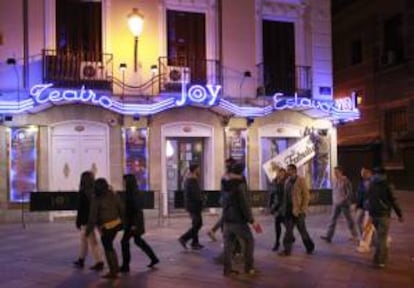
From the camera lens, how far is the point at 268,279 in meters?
10.7

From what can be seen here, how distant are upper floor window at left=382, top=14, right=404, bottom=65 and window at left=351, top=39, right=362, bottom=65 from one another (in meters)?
2.45

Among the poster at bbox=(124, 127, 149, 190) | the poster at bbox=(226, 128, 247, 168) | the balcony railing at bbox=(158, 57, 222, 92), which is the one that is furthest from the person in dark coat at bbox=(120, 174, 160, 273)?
the poster at bbox=(226, 128, 247, 168)

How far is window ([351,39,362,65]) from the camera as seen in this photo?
122ft

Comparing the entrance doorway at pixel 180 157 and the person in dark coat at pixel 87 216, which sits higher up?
the entrance doorway at pixel 180 157

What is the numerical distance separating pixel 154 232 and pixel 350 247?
5.09 metres

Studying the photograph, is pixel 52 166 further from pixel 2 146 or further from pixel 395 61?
pixel 395 61

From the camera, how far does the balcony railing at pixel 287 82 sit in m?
22.7

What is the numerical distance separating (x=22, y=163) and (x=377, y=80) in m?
20.8

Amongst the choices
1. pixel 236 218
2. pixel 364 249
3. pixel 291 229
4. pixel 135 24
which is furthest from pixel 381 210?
pixel 135 24

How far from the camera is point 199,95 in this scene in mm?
20422

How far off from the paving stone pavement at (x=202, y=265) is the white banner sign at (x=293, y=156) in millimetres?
4656

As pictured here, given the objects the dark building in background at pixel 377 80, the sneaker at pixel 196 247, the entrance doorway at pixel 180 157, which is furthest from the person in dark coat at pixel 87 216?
the dark building in background at pixel 377 80

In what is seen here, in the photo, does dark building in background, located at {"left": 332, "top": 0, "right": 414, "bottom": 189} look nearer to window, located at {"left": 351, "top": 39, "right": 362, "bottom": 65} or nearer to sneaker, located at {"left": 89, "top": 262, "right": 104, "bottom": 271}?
window, located at {"left": 351, "top": 39, "right": 362, "bottom": 65}

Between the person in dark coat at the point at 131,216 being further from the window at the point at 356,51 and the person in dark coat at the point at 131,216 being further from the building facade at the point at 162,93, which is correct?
the window at the point at 356,51
